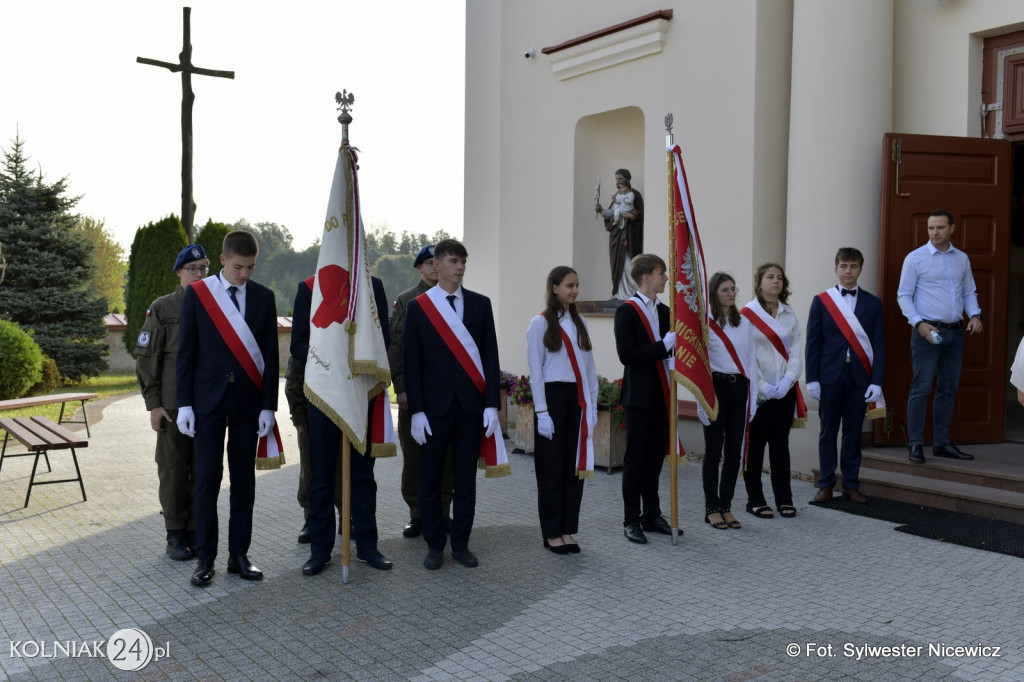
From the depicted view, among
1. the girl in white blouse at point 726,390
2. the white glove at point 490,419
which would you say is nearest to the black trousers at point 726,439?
the girl in white blouse at point 726,390

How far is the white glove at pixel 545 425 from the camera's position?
5.63 meters

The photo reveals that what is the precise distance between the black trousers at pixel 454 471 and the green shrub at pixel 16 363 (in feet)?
42.6

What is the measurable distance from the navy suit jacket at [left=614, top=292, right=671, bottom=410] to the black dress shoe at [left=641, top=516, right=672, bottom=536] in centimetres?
81

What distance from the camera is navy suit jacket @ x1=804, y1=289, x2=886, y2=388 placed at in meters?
6.97

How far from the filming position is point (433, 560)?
215 inches

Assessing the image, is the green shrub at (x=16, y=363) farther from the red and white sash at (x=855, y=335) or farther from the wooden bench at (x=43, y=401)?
the red and white sash at (x=855, y=335)

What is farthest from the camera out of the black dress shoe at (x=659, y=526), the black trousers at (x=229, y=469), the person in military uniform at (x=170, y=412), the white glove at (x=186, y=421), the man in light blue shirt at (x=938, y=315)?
the man in light blue shirt at (x=938, y=315)

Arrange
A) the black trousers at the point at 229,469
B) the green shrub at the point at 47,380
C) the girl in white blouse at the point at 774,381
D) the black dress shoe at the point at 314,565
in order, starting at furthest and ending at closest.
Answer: the green shrub at the point at 47,380 → the girl in white blouse at the point at 774,381 → the black dress shoe at the point at 314,565 → the black trousers at the point at 229,469

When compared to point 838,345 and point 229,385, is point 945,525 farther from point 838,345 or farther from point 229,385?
point 229,385

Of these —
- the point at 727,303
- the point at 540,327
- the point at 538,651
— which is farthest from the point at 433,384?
the point at 727,303

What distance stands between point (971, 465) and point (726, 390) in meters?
2.31

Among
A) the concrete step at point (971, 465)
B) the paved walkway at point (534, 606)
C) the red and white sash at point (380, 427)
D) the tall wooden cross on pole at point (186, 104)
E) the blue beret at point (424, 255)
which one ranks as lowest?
the paved walkway at point (534, 606)

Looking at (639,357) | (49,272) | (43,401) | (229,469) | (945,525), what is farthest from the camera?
(49,272)

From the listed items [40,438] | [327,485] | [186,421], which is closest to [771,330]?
[327,485]
